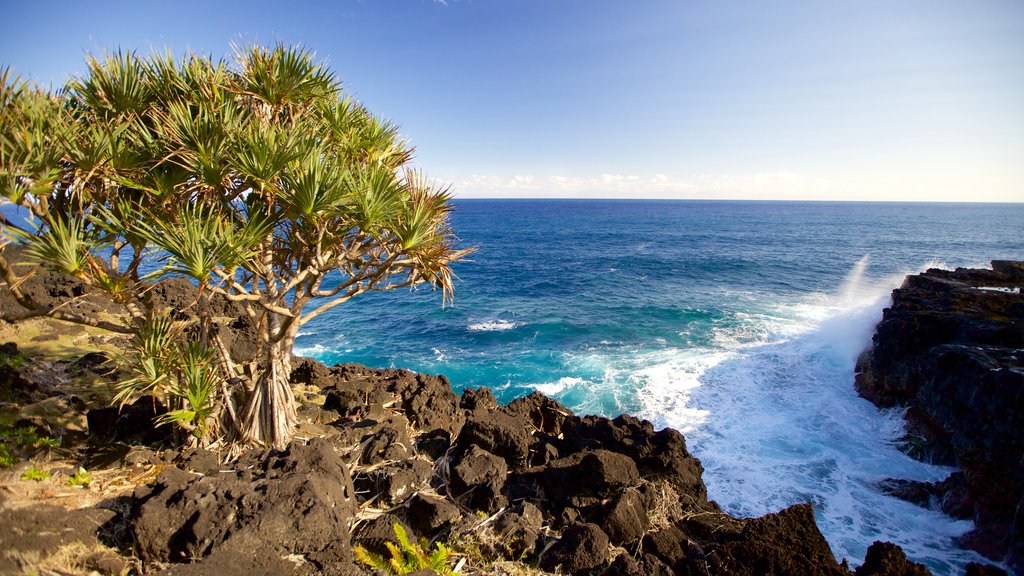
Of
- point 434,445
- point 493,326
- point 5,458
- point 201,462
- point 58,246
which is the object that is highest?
point 58,246

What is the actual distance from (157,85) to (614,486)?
338 inches

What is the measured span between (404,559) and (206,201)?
5189mm

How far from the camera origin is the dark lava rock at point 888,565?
467 centimetres

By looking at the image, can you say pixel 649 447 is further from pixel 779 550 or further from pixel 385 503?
pixel 385 503

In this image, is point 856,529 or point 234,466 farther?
point 856,529

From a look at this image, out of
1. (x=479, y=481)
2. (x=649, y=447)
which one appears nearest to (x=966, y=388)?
(x=649, y=447)

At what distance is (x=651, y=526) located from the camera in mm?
6020

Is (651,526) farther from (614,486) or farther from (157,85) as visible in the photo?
(157,85)

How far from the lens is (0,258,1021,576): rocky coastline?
4.25 m

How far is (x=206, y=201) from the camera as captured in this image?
593 centimetres

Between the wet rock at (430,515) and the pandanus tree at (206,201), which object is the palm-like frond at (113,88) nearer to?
the pandanus tree at (206,201)

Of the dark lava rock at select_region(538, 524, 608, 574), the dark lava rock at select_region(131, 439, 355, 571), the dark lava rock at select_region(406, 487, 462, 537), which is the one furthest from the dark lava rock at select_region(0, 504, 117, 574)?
the dark lava rock at select_region(538, 524, 608, 574)

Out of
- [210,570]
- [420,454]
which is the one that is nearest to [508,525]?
[420,454]

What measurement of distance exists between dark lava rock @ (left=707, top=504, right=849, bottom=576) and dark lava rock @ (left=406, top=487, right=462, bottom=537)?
309cm
